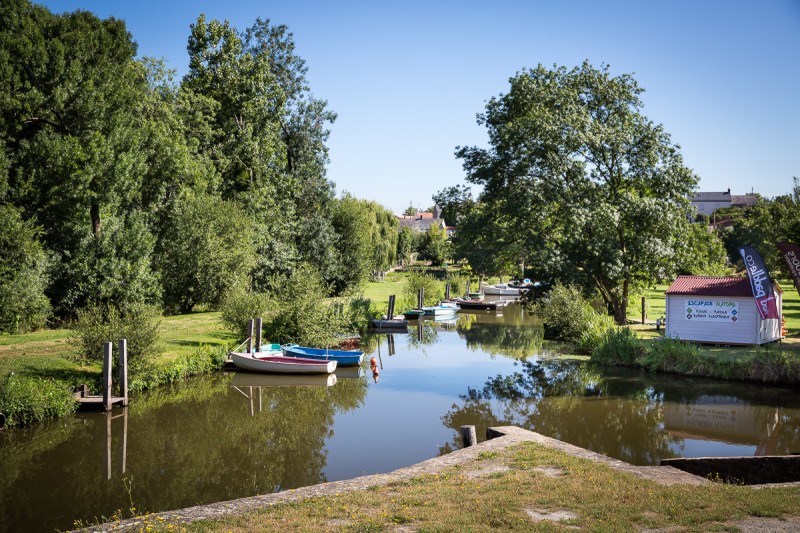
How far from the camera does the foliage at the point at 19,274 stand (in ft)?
91.1

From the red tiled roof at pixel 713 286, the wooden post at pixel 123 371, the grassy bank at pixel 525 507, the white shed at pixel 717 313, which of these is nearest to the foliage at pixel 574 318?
the white shed at pixel 717 313

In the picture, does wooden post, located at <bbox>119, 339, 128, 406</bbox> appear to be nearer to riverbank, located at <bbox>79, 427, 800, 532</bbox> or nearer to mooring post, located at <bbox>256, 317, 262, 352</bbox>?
mooring post, located at <bbox>256, 317, 262, 352</bbox>

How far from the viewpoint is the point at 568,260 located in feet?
119

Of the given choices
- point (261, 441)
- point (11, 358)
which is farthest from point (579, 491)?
point (11, 358)

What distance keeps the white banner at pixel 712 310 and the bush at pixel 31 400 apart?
23.5m

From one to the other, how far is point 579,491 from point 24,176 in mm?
29630

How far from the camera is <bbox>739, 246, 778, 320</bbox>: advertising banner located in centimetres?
2464

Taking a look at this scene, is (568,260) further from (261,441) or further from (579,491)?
(579,491)

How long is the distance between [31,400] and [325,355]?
12.3 m

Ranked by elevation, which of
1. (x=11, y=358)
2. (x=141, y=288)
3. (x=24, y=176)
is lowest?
(x=11, y=358)

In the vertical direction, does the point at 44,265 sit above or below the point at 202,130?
below

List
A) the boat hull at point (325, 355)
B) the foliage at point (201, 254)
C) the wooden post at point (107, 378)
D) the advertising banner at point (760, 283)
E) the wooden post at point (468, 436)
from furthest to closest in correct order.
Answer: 1. the foliage at point (201, 254)
2. the boat hull at point (325, 355)
3. the advertising banner at point (760, 283)
4. the wooden post at point (107, 378)
5. the wooden post at point (468, 436)

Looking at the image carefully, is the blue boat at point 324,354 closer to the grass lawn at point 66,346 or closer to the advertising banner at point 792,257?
the grass lawn at point 66,346

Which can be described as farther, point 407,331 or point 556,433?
point 407,331
